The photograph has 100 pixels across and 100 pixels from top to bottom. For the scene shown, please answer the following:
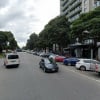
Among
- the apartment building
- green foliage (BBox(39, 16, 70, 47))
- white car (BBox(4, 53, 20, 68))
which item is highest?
the apartment building

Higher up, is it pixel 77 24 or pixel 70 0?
pixel 70 0

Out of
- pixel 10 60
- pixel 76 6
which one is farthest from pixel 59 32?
pixel 10 60

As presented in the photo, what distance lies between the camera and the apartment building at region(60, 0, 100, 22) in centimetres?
6787

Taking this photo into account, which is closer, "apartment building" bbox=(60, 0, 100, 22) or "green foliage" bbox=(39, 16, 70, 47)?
"green foliage" bbox=(39, 16, 70, 47)

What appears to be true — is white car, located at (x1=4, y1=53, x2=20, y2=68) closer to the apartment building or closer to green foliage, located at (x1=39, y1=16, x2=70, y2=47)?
green foliage, located at (x1=39, y1=16, x2=70, y2=47)

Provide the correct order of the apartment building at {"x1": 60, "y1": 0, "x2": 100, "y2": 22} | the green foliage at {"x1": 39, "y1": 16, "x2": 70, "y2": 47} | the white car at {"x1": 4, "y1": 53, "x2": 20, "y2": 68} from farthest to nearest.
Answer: the apartment building at {"x1": 60, "y1": 0, "x2": 100, "y2": 22} < the green foliage at {"x1": 39, "y1": 16, "x2": 70, "y2": 47} < the white car at {"x1": 4, "y1": 53, "x2": 20, "y2": 68}

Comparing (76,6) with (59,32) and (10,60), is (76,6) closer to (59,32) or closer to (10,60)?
(59,32)

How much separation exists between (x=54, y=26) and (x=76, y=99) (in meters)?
57.1

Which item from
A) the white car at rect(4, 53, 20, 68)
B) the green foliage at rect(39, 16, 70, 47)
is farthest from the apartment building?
the white car at rect(4, 53, 20, 68)

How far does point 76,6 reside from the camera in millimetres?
83500

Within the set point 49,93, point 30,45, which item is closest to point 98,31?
point 49,93

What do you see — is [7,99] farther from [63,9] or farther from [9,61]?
[63,9]

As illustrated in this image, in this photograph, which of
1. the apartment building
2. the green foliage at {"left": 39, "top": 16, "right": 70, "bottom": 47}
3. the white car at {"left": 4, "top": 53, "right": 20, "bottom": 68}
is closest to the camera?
the white car at {"left": 4, "top": 53, "right": 20, "bottom": 68}

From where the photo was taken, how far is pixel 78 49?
7419 cm
